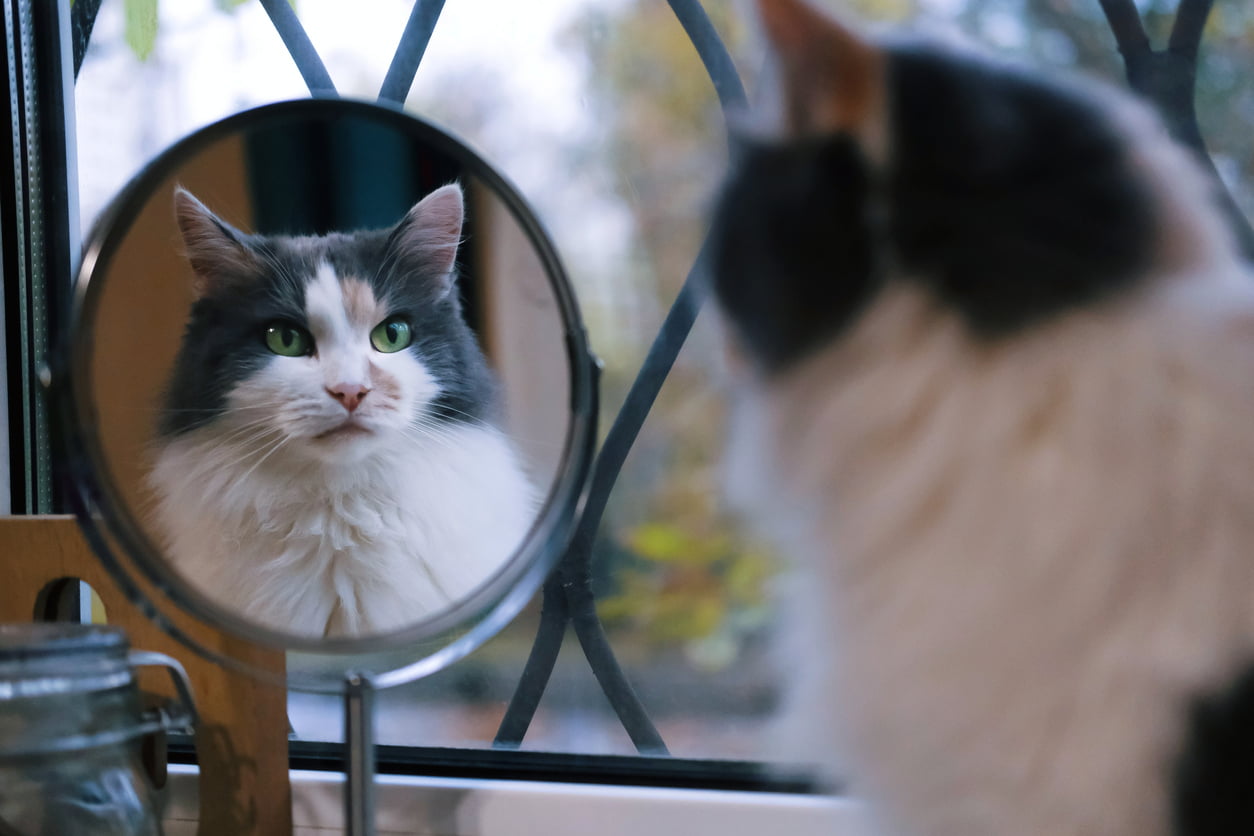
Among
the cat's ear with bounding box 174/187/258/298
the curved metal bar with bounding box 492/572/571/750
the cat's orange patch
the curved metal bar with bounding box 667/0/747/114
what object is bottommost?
the curved metal bar with bounding box 492/572/571/750

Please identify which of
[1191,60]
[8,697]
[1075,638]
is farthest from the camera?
[1191,60]

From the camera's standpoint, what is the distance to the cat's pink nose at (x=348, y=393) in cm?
75

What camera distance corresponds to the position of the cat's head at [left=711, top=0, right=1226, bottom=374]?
51cm

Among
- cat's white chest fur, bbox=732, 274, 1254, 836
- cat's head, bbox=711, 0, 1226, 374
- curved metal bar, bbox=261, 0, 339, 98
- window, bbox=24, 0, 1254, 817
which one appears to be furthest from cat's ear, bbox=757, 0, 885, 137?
curved metal bar, bbox=261, 0, 339, 98

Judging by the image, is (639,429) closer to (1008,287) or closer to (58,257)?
(1008,287)

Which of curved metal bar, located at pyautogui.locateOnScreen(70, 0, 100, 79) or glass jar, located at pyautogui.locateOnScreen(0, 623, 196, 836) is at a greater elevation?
curved metal bar, located at pyautogui.locateOnScreen(70, 0, 100, 79)

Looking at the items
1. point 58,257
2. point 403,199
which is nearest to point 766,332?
point 403,199

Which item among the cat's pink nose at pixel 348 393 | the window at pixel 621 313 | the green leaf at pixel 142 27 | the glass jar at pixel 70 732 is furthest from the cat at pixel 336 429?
the green leaf at pixel 142 27

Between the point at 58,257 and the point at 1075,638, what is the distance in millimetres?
1176

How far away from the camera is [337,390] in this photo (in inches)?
29.5

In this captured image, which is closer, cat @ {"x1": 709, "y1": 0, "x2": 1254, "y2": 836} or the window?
cat @ {"x1": 709, "y1": 0, "x2": 1254, "y2": 836}

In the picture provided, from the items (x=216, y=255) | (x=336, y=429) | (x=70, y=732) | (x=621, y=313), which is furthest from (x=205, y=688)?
(x=621, y=313)

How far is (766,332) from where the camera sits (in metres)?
0.57

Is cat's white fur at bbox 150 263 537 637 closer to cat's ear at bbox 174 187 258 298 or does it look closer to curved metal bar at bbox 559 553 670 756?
cat's ear at bbox 174 187 258 298
